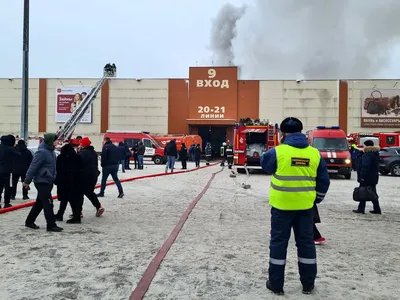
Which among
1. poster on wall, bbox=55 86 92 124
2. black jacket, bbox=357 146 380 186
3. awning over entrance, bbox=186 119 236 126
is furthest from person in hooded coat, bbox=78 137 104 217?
poster on wall, bbox=55 86 92 124

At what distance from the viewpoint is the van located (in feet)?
60.7

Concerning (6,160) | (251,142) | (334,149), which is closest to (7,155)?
(6,160)

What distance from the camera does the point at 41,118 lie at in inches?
1609

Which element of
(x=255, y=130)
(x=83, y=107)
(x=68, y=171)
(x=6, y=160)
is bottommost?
(x=68, y=171)

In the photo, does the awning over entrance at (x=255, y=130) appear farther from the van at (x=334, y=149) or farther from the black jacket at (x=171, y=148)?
the black jacket at (x=171, y=148)

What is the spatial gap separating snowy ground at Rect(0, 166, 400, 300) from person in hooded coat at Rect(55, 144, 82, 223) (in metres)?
0.45

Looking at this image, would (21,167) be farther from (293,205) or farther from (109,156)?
(293,205)

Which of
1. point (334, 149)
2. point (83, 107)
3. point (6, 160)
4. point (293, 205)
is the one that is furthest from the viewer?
point (83, 107)

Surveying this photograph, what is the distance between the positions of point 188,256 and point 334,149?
1531 centimetres

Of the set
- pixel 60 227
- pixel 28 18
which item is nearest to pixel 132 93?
pixel 28 18

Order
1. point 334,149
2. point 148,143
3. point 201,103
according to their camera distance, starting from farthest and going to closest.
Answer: point 201,103, point 148,143, point 334,149

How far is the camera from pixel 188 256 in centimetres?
531

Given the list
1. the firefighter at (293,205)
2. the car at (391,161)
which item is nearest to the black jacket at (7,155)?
the firefighter at (293,205)

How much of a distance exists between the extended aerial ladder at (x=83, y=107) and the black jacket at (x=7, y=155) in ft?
84.2
